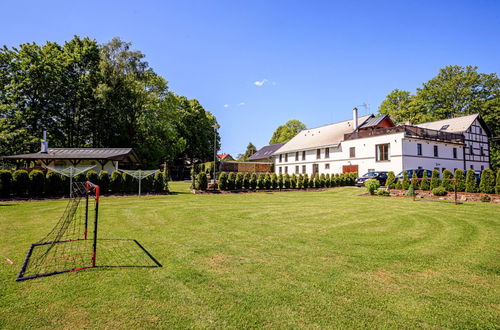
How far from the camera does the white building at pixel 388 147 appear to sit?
2797cm

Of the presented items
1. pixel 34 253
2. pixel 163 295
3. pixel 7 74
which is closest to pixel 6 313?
pixel 163 295

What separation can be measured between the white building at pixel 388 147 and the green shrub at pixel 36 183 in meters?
30.5

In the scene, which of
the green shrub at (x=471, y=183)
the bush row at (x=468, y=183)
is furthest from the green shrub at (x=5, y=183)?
the green shrub at (x=471, y=183)

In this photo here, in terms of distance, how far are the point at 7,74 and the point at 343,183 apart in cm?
3854

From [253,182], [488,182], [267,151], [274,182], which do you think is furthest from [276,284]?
[267,151]

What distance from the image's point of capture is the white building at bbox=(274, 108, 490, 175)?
28.0 metres

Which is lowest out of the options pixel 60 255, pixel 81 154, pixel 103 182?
pixel 60 255

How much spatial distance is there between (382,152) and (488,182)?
45.8ft

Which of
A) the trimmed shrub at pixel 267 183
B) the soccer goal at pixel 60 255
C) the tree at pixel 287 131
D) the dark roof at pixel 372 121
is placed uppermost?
the tree at pixel 287 131

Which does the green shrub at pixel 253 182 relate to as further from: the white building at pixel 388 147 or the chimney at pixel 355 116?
the chimney at pixel 355 116

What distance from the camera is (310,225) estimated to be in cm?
773

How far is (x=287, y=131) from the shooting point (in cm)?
6681

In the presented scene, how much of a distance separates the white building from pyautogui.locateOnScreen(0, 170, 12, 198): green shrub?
31969mm

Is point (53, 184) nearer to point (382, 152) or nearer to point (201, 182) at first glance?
point (201, 182)
